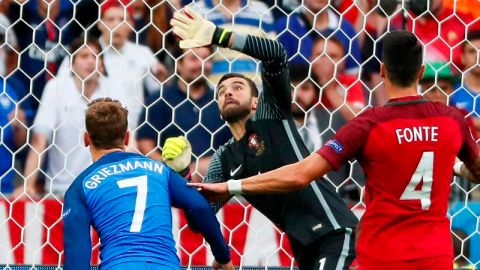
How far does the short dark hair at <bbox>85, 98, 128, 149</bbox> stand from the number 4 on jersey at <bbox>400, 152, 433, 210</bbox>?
2.98ft

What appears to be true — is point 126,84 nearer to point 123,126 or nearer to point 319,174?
point 123,126

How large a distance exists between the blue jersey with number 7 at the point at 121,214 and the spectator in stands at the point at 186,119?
1461mm

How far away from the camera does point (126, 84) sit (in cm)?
493

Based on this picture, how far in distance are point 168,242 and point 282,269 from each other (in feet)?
4.91

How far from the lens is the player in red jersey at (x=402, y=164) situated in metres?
3.14

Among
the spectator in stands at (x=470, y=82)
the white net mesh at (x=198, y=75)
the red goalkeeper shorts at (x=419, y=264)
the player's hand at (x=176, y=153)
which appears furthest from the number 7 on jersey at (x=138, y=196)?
the spectator in stands at (x=470, y=82)

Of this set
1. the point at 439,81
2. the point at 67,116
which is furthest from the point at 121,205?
the point at 439,81

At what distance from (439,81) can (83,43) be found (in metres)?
1.59

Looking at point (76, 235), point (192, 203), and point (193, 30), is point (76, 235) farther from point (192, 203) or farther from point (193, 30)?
point (193, 30)

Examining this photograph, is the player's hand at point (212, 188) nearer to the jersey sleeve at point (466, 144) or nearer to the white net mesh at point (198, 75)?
the jersey sleeve at point (466, 144)

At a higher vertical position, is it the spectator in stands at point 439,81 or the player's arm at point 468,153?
the spectator in stands at point 439,81

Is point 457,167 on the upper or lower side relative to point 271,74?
lower

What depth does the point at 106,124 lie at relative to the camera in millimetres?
3436

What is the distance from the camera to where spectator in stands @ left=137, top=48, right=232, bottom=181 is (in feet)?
16.0
